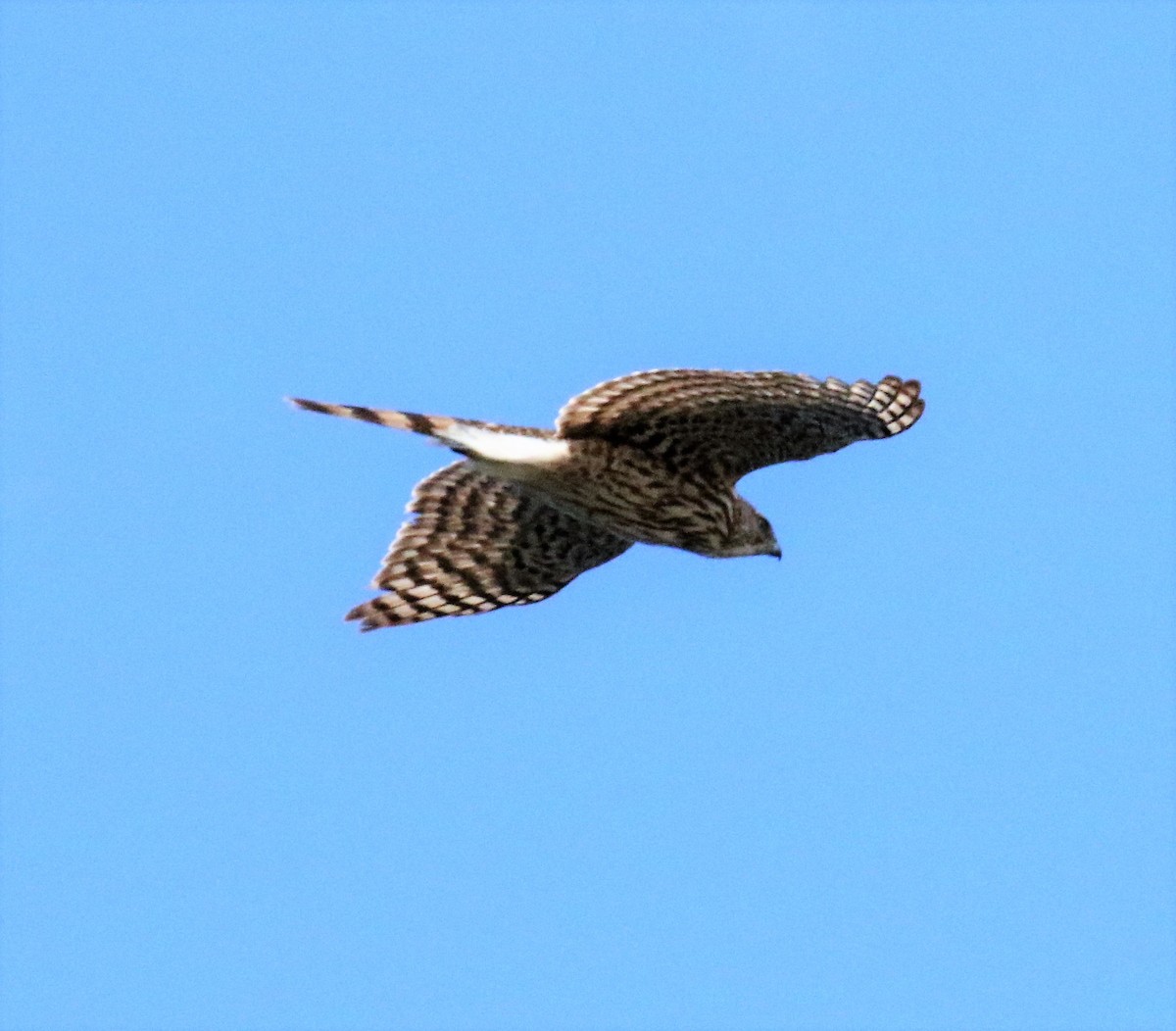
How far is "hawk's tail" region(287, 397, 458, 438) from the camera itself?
13.0m

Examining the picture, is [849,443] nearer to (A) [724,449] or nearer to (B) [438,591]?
(A) [724,449]

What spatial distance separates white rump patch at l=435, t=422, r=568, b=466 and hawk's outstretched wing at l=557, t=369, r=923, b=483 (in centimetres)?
13

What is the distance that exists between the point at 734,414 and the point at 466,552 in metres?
2.63

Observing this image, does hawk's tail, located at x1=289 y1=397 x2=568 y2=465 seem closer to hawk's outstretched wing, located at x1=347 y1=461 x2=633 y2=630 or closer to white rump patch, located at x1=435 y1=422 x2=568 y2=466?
white rump patch, located at x1=435 y1=422 x2=568 y2=466

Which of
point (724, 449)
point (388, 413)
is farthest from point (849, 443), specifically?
point (388, 413)

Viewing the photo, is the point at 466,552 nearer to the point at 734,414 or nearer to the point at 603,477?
the point at 603,477

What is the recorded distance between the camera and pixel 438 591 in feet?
50.7

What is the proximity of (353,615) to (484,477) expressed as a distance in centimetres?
125

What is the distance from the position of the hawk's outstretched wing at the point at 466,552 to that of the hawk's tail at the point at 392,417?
6.46 feet

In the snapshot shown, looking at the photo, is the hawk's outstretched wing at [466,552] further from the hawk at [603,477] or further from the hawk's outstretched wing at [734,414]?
the hawk's outstretched wing at [734,414]

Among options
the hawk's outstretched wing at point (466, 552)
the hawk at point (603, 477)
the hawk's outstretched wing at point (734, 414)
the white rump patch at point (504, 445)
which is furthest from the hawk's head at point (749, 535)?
the white rump patch at point (504, 445)

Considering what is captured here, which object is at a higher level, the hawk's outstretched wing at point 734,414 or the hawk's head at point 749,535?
the hawk's outstretched wing at point 734,414

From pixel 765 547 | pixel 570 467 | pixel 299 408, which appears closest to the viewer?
pixel 299 408

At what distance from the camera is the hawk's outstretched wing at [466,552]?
15398 millimetres
